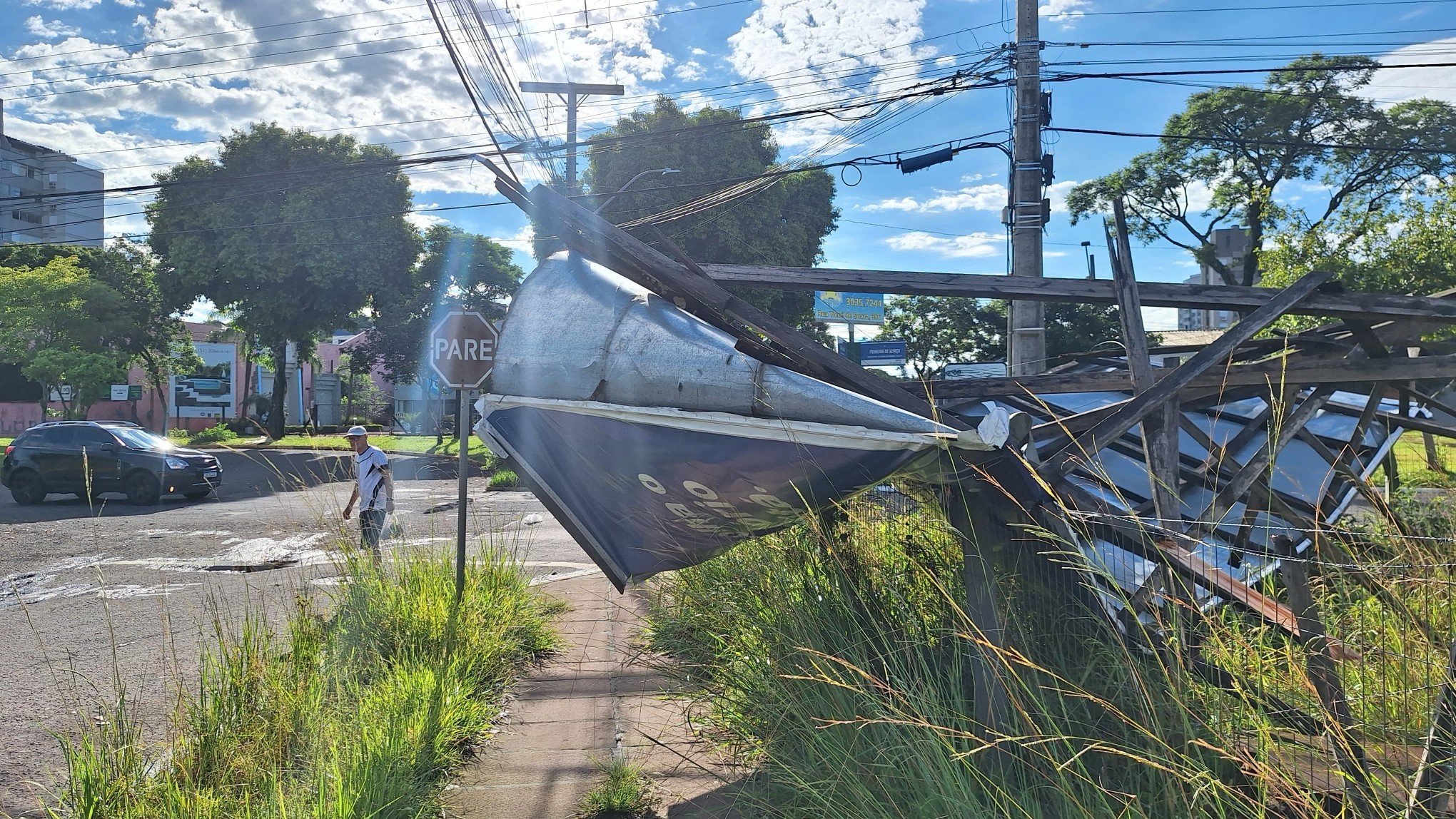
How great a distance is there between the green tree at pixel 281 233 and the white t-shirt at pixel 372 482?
89.9ft

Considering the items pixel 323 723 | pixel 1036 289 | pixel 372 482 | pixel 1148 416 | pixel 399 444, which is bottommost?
pixel 399 444

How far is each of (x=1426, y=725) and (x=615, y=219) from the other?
27785 millimetres

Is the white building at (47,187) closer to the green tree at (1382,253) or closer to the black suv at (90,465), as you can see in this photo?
the black suv at (90,465)

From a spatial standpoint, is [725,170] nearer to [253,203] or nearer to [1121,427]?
[253,203]

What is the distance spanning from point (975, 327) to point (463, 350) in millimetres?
51363

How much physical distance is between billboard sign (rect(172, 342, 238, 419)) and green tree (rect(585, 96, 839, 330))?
31733mm

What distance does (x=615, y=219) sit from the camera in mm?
29062

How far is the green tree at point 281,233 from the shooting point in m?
33.6

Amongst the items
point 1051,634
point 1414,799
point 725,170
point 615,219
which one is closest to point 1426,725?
point 1414,799

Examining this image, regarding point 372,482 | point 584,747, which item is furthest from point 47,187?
point 584,747

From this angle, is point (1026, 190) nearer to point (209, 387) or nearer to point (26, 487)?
point (26, 487)

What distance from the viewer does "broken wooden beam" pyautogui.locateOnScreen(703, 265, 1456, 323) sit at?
505 cm

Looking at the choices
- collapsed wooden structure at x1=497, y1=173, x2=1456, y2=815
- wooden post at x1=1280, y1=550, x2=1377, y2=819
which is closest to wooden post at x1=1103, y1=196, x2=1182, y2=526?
collapsed wooden structure at x1=497, y1=173, x2=1456, y2=815

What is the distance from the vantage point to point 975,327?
5594 centimetres
